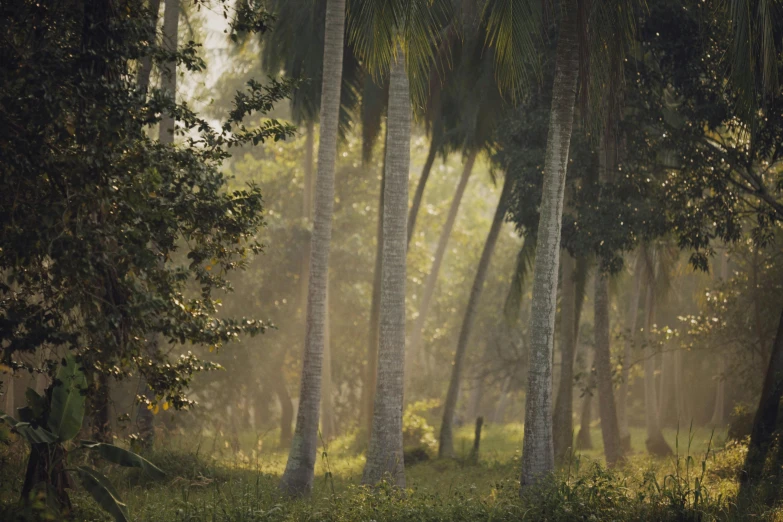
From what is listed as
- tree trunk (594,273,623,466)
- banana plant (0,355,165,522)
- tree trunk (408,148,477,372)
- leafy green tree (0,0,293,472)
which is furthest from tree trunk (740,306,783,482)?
tree trunk (408,148,477,372)

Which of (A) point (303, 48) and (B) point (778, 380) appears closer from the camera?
(B) point (778, 380)

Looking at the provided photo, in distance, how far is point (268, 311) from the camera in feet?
99.6

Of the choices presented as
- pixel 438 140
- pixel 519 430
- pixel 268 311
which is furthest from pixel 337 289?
pixel 438 140

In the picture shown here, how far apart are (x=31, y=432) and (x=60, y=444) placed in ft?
1.95

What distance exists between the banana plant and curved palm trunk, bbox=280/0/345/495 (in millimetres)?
4368

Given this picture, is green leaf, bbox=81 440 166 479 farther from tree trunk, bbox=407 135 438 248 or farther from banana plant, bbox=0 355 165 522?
tree trunk, bbox=407 135 438 248

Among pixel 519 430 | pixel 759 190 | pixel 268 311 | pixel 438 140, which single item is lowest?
pixel 519 430

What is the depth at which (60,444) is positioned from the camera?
7727 millimetres

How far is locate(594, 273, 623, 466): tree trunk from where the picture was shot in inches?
651

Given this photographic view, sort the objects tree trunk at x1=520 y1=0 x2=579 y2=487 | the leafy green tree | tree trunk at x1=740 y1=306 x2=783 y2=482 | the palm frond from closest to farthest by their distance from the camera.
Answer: the leafy green tree
the palm frond
tree trunk at x1=520 y1=0 x2=579 y2=487
tree trunk at x1=740 y1=306 x2=783 y2=482

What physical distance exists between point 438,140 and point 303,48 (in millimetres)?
4426

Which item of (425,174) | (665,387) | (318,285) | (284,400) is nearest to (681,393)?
(665,387)

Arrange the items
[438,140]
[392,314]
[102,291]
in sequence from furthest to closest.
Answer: [438,140]
[392,314]
[102,291]

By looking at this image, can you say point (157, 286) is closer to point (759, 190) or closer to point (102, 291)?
point (102, 291)
